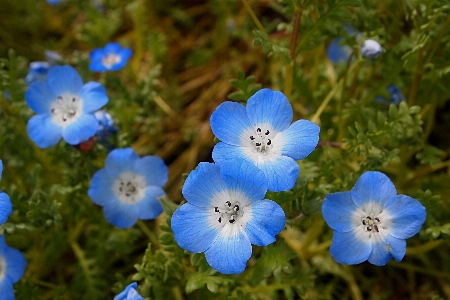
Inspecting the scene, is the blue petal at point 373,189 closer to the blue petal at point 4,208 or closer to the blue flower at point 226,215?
the blue flower at point 226,215

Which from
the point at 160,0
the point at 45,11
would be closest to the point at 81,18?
the point at 45,11

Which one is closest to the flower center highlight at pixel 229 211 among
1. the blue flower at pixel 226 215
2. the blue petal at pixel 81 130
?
the blue flower at pixel 226 215

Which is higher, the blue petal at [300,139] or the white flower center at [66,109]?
the blue petal at [300,139]

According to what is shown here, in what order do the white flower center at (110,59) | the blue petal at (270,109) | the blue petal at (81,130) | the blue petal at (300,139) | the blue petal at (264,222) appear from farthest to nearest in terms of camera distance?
the white flower center at (110,59) → the blue petal at (81,130) → the blue petal at (270,109) → the blue petal at (300,139) → the blue petal at (264,222)

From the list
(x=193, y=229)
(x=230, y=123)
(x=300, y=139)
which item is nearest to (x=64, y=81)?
(x=230, y=123)

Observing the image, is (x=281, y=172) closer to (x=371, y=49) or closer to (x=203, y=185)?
(x=203, y=185)

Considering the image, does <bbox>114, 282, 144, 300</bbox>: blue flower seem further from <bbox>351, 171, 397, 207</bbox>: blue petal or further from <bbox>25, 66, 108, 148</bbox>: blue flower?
<bbox>351, 171, 397, 207</bbox>: blue petal
